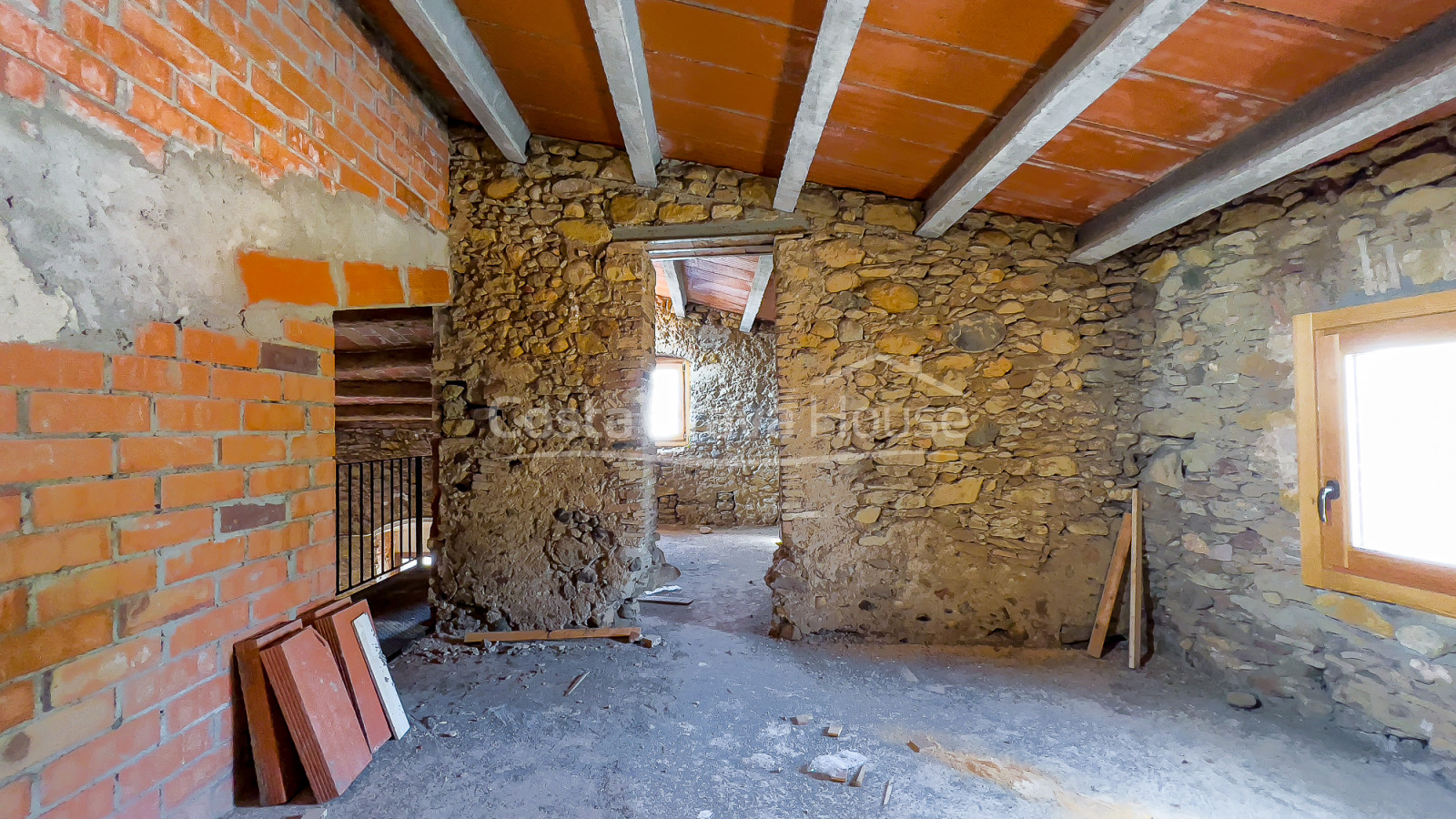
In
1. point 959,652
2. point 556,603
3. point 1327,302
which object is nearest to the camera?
point 1327,302

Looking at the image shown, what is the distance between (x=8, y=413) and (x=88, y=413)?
6.0 inches

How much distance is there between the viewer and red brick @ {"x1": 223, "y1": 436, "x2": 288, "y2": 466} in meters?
1.76

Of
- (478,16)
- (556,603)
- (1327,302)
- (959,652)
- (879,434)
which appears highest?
(478,16)

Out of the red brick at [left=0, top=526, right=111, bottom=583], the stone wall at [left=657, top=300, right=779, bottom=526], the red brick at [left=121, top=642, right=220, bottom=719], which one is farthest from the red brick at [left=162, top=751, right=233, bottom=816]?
the stone wall at [left=657, top=300, right=779, bottom=526]

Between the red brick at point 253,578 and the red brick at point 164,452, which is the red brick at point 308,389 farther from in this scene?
the red brick at point 253,578

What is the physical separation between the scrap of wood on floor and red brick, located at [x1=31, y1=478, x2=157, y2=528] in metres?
1.87

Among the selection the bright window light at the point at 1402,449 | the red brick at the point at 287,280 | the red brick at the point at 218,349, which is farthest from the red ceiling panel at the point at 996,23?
the red brick at the point at 218,349

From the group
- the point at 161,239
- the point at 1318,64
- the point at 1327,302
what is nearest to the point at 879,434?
the point at 1327,302

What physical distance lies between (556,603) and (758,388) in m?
4.46

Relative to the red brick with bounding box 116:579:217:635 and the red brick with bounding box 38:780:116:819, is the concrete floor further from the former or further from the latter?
the red brick with bounding box 116:579:217:635

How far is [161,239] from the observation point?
155 centimetres

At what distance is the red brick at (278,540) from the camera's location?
6.04 ft

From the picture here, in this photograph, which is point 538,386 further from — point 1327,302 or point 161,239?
point 1327,302

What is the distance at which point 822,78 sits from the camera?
6.50ft
